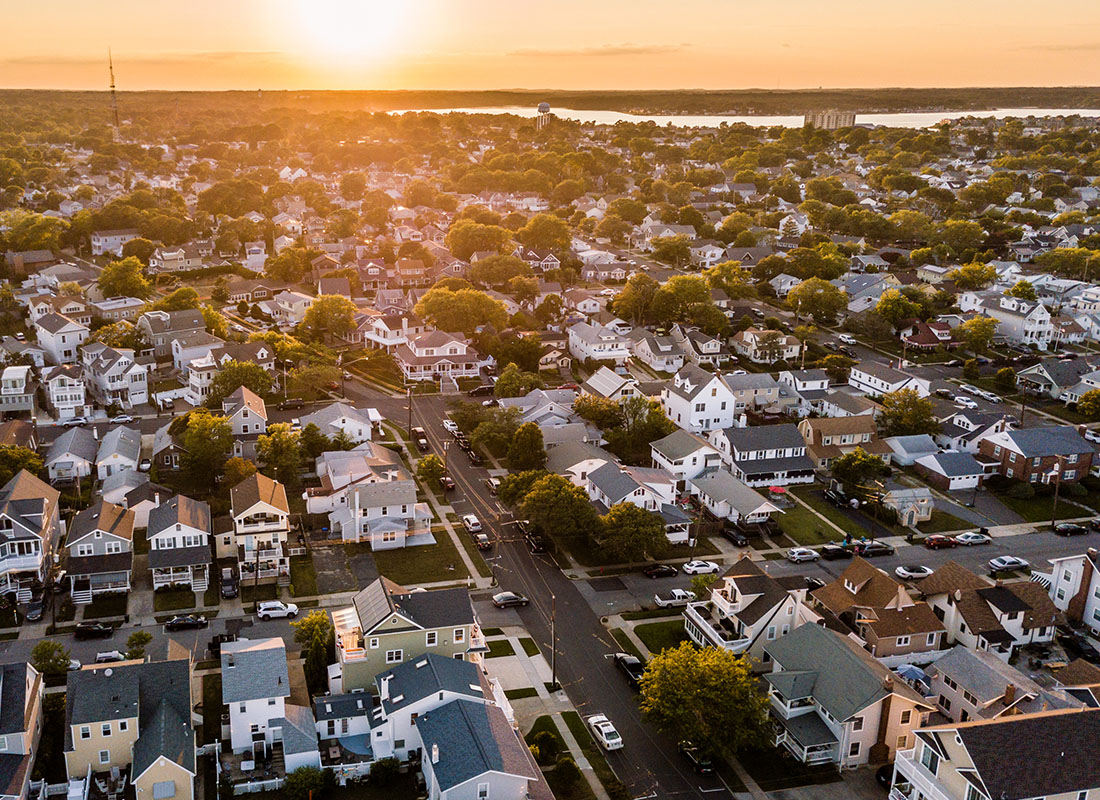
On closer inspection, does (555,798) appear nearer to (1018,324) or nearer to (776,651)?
(776,651)

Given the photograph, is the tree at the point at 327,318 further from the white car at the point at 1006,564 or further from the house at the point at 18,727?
the white car at the point at 1006,564

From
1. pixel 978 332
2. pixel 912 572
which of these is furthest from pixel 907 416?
pixel 978 332

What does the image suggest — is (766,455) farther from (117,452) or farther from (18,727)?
(18,727)

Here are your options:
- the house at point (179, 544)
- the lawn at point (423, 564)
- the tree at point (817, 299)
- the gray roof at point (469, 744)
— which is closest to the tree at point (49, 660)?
the house at point (179, 544)

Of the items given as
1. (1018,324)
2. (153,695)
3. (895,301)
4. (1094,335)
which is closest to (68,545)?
(153,695)

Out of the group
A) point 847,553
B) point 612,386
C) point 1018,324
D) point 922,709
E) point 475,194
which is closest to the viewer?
point 922,709

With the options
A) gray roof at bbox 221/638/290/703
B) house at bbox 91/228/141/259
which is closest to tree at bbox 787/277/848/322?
gray roof at bbox 221/638/290/703
